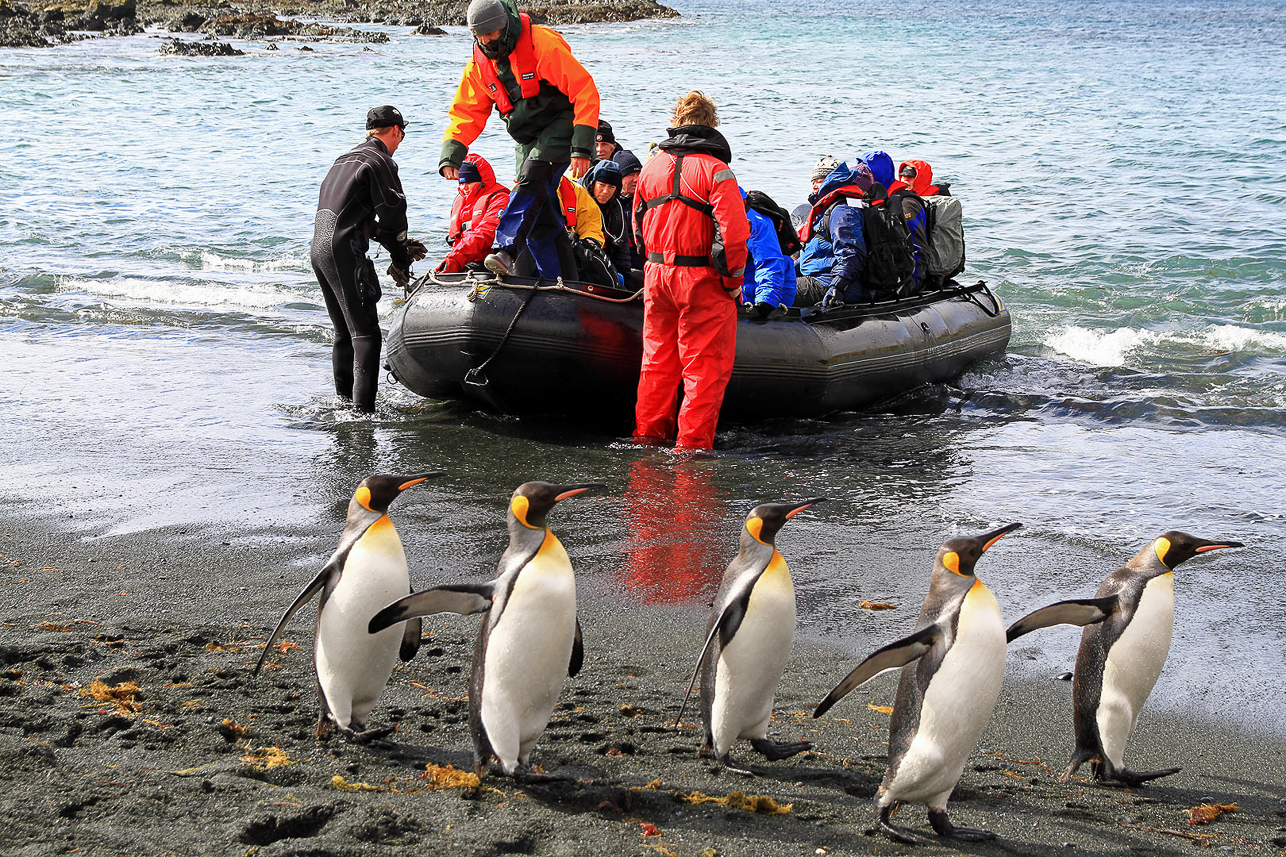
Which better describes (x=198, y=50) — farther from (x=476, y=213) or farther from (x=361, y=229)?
(x=361, y=229)

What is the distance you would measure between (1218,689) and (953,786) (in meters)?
1.59

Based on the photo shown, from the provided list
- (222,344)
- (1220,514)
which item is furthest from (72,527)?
(1220,514)

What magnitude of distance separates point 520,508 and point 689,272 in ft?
12.5

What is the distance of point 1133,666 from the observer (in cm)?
359

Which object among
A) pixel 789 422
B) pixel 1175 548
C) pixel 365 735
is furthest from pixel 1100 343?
pixel 365 735

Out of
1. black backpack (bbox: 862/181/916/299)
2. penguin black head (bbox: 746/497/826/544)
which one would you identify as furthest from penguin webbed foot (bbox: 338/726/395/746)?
black backpack (bbox: 862/181/916/299)

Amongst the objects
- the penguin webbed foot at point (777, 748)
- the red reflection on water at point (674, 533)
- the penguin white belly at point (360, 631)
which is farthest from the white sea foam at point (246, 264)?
the penguin webbed foot at point (777, 748)

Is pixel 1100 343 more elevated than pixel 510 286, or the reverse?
pixel 510 286

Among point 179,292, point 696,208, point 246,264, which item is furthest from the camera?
point 246,264

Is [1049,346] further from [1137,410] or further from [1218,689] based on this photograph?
[1218,689]

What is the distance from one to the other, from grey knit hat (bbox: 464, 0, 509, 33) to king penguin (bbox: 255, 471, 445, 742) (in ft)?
14.2

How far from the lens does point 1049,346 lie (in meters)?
11.2

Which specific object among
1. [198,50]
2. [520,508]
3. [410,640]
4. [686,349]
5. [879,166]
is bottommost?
[410,640]

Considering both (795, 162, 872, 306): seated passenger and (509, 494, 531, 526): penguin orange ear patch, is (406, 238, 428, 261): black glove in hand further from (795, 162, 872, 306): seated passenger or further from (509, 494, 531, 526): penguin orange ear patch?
→ (509, 494, 531, 526): penguin orange ear patch
